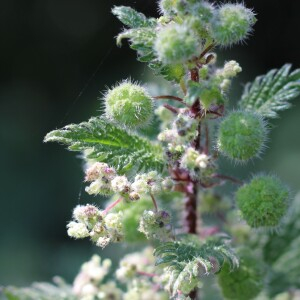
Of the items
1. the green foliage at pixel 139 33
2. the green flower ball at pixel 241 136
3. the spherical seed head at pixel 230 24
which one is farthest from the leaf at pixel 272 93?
the green foliage at pixel 139 33

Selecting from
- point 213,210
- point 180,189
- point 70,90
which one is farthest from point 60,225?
point 180,189

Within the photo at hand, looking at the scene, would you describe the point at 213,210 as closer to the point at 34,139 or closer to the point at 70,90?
the point at 34,139

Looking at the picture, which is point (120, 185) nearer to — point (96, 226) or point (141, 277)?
point (96, 226)

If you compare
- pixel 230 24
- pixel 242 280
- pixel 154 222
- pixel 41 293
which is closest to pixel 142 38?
pixel 230 24

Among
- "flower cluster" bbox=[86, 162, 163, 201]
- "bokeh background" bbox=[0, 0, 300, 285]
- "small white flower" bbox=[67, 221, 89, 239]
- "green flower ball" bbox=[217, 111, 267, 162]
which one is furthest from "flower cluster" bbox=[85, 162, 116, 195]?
"bokeh background" bbox=[0, 0, 300, 285]

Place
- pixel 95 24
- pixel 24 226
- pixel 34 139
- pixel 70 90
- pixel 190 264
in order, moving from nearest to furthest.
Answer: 1. pixel 190 264
2. pixel 24 226
3. pixel 34 139
4. pixel 70 90
5. pixel 95 24

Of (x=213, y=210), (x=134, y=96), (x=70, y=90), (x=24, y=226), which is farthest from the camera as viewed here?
(x=70, y=90)

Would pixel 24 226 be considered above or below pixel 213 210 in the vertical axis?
above
